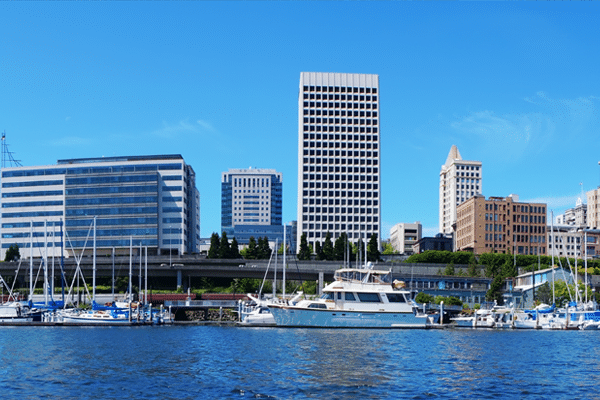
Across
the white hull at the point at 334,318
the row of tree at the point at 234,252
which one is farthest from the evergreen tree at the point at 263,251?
the white hull at the point at 334,318

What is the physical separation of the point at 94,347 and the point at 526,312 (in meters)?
67.1

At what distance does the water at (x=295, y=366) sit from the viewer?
39469mm

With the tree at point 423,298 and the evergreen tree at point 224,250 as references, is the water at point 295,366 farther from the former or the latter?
the evergreen tree at point 224,250

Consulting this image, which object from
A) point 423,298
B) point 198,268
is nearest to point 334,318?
point 423,298

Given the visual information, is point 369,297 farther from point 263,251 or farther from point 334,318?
point 263,251

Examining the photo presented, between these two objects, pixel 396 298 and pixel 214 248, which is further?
pixel 214 248

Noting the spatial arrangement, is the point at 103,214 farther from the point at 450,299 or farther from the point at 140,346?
the point at 140,346

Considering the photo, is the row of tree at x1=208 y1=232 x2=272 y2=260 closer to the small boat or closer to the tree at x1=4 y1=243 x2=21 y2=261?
the tree at x1=4 y1=243 x2=21 y2=261

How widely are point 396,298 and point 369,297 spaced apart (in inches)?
146

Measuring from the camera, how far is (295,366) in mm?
49438

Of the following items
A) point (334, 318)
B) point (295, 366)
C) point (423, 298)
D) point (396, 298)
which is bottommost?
point (423, 298)

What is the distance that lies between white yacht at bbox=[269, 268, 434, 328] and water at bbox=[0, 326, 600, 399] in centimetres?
1110

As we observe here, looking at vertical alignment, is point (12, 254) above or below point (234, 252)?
below

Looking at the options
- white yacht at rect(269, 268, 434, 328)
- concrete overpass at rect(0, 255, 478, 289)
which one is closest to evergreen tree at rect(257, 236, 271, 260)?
concrete overpass at rect(0, 255, 478, 289)
